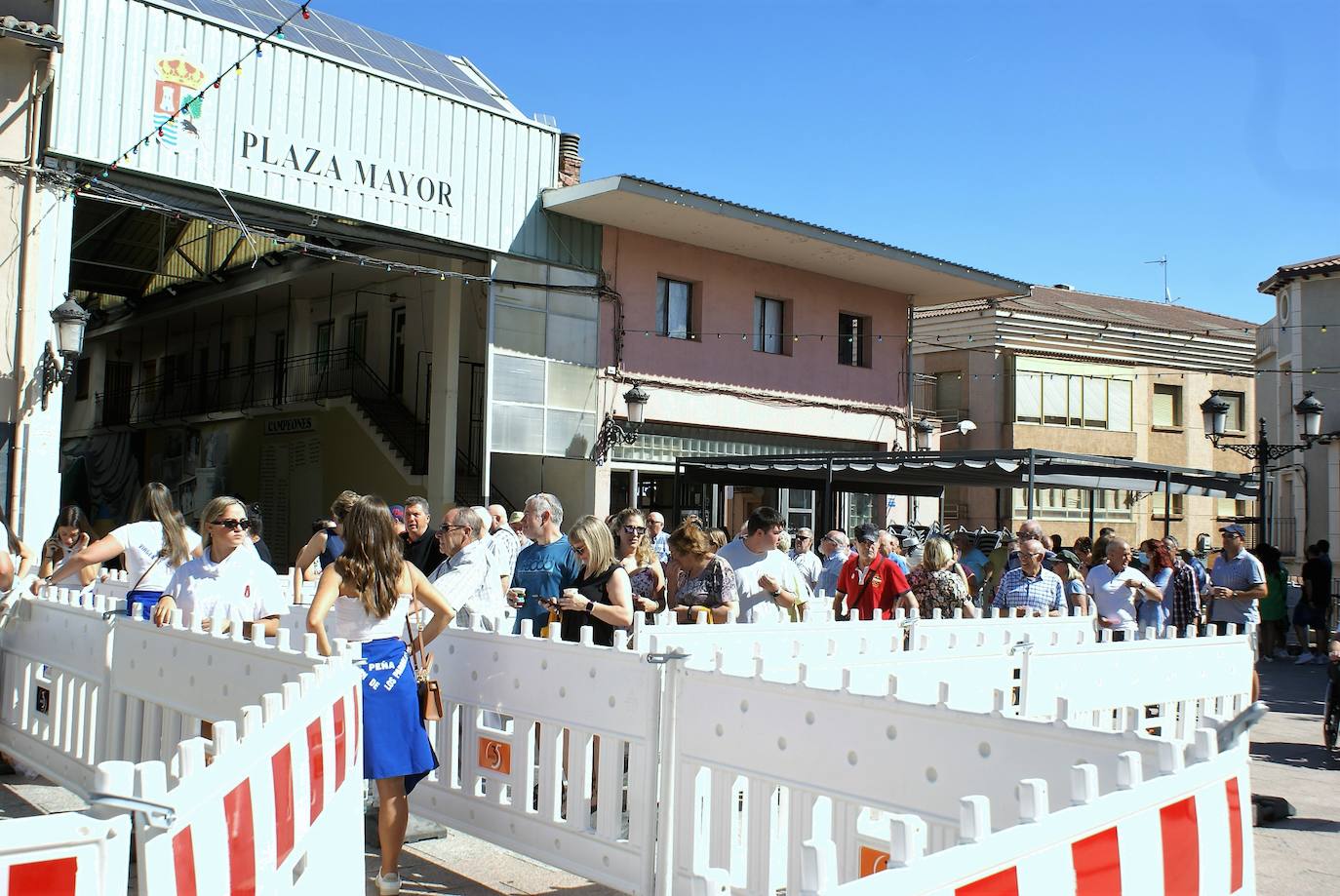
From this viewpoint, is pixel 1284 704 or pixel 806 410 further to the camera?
pixel 806 410

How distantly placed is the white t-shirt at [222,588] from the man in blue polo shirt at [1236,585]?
10658 mm

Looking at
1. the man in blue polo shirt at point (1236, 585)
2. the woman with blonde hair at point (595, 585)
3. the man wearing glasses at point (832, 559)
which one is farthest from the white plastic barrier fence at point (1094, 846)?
the man in blue polo shirt at point (1236, 585)

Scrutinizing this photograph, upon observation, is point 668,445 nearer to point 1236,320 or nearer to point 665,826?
point 665,826

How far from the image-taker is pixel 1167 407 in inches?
1558

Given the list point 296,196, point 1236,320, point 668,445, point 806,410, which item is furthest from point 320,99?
point 1236,320

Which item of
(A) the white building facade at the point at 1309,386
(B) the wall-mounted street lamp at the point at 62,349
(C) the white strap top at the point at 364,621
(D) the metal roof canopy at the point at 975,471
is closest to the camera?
(C) the white strap top at the point at 364,621

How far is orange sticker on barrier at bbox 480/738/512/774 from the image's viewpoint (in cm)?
540

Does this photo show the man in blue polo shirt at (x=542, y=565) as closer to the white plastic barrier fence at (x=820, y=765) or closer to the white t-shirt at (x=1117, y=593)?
the white plastic barrier fence at (x=820, y=765)

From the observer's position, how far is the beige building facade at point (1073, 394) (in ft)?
118

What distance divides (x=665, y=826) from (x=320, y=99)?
1458 cm

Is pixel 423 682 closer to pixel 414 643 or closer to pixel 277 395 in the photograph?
pixel 414 643

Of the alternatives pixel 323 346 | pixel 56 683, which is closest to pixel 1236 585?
pixel 56 683

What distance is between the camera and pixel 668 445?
70.7 ft

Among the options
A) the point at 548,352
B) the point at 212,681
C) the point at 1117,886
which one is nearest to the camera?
the point at 1117,886
